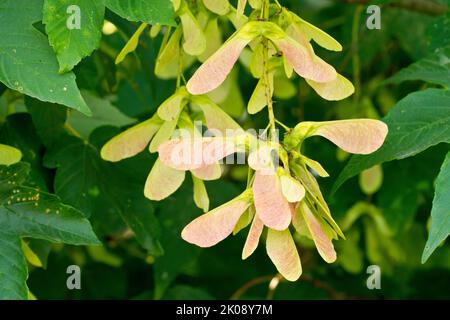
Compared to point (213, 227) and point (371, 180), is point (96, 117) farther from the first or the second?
point (213, 227)

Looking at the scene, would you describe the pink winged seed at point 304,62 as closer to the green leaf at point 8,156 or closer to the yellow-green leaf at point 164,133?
the yellow-green leaf at point 164,133

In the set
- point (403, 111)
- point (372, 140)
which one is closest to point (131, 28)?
point (403, 111)

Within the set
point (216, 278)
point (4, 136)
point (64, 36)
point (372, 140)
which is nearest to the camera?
point (372, 140)

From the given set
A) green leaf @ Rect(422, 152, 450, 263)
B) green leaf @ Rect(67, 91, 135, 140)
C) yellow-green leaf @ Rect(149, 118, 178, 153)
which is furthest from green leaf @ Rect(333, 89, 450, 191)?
green leaf @ Rect(67, 91, 135, 140)

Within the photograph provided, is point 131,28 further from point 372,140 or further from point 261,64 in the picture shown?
point 372,140

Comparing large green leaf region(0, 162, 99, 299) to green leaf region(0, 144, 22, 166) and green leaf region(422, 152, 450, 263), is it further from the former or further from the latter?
green leaf region(422, 152, 450, 263)

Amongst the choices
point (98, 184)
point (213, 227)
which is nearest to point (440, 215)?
point (213, 227)

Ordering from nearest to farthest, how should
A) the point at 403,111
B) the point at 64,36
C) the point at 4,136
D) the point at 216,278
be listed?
the point at 64,36 < the point at 403,111 < the point at 4,136 < the point at 216,278
